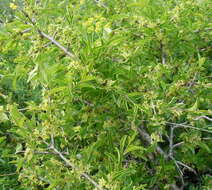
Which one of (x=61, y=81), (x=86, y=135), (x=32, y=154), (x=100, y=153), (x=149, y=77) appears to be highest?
(x=61, y=81)

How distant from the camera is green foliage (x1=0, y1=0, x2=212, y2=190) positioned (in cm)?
143

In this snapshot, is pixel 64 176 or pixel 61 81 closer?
pixel 61 81

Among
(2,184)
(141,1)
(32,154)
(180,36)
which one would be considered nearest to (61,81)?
(32,154)

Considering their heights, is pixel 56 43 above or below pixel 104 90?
above

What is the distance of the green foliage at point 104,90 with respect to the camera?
1.43m

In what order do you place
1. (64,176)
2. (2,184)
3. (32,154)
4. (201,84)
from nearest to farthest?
(32,154), (64,176), (201,84), (2,184)

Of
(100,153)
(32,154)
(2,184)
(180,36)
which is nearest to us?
(32,154)

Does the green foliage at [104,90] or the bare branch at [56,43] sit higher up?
the bare branch at [56,43]

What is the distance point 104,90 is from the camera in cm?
151

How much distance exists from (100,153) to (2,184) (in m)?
0.88

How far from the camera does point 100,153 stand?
2.02 meters

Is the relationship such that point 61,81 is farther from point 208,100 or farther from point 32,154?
point 208,100

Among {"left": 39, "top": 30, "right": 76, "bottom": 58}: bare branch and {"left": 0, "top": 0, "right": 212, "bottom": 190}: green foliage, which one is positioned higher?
{"left": 39, "top": 30, "right": 76, "bottom": 58}: bare branch

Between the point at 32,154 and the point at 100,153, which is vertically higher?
the point at 32,154
